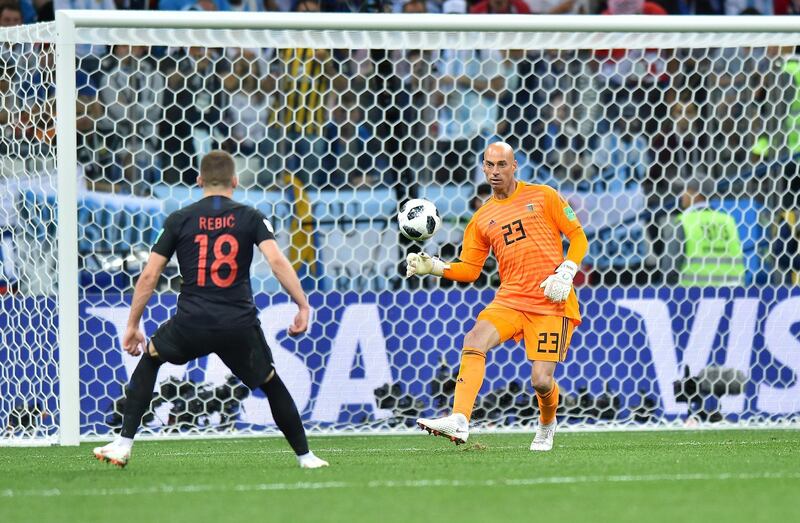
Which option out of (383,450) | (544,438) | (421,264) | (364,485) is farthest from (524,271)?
(364,485)

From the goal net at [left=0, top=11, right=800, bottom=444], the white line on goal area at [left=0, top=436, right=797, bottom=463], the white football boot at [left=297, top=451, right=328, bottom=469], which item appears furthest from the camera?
the goal net at [left=0, top=11, right=800, bottom=444]

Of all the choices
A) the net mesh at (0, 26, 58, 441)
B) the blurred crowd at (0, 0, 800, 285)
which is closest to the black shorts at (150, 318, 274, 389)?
the net mesh at (0, 26, 58, 441)

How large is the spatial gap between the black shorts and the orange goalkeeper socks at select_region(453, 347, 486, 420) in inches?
54.2

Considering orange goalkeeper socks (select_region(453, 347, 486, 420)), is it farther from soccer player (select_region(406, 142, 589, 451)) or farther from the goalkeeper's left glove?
the goalkeeper's left glove

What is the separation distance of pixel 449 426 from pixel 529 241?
121cm

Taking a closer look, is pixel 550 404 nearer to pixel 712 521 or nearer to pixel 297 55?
pixel 712 521

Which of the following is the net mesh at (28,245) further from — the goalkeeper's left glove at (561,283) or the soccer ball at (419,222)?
the goalkeeper's left glove at (561,283)

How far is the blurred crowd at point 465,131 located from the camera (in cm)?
951

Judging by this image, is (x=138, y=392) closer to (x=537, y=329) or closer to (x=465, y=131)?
(x=537, y=329)

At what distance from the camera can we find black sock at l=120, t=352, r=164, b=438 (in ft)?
20.5

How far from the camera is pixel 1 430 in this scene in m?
8.62

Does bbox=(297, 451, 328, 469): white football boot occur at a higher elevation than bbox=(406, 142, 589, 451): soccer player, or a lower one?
lower

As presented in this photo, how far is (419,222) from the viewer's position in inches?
299

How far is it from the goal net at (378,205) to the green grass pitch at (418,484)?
2.91 ft
